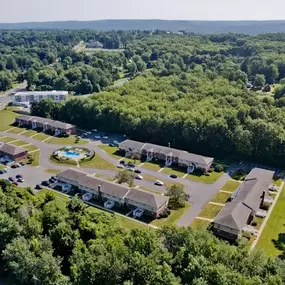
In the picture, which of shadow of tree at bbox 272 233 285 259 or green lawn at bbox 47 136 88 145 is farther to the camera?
green lawn at bbox 47 136 88 145

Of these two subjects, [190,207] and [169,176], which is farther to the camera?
[169,176]

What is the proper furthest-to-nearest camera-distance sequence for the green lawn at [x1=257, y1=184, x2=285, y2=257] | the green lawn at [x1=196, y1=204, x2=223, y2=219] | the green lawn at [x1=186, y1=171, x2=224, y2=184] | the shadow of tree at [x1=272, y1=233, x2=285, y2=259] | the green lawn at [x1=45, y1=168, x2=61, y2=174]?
the green lawn at [x1=45, y1=168, x2=61, y2=174], the green lawn at [x1=186, y1=171, x2=224, y2=184], the green lawn at [x1=196, y1=204, x2=223, y2=219], the green lawn at [x1=257, y1=184, x2=285, y2=257], the shadow of tree at [x1=272, y1=233, x2=285, y2=259]

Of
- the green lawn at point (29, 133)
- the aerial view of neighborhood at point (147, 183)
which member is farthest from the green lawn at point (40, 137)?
the green lawn at point (29, 133)

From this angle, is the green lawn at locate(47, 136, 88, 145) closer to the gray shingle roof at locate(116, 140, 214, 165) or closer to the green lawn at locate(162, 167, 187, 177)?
the gray shingle roof at locate(116, 140, 214, 165)

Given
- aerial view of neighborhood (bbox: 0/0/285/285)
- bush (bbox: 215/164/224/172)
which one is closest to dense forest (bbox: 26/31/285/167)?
aerial view of neighborhood (bbox: 0/0/285/285)

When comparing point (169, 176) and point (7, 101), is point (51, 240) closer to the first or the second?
point (169, 176)

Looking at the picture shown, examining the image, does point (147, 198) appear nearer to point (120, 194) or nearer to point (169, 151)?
point (120, 194)

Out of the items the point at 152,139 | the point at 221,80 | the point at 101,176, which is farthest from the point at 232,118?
the point at 221,80
